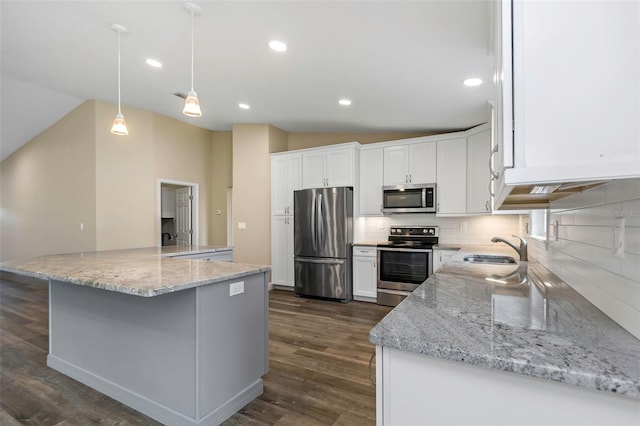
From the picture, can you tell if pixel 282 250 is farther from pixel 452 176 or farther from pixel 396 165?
pixel 452 176

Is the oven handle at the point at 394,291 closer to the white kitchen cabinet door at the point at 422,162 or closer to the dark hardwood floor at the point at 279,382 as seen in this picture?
the dark hardwood floor at the point at 279,382

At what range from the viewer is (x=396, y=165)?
451cm

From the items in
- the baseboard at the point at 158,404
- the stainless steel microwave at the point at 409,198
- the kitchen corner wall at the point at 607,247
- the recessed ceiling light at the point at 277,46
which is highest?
the recessed ceiling light at the point at 277,46

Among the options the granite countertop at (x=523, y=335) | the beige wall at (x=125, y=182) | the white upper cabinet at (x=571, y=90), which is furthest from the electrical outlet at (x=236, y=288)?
the beige wall at (x=125, y=182)

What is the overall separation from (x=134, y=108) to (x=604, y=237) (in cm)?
587

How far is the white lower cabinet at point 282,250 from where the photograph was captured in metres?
5.03

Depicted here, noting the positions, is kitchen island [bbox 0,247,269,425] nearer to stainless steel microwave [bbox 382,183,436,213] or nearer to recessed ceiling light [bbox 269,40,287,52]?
recessed ceiling light [bbox 269,40,287,52]

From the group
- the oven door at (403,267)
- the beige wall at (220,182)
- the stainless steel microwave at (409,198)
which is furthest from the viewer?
the beige wall at (220,182)

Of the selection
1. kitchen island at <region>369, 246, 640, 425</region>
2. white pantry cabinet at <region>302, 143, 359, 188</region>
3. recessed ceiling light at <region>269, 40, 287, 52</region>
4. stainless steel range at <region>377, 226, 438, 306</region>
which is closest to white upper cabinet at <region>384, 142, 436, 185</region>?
white pantry cabinet at <region>302, 143, 359, 188</region>

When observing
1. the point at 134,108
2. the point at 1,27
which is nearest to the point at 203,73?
the point at 1,27

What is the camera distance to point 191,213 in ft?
20.0

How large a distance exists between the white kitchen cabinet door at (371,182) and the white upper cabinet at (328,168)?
0.21m

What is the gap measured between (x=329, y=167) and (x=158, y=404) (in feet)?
11.9

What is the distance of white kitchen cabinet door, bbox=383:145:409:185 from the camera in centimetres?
445
